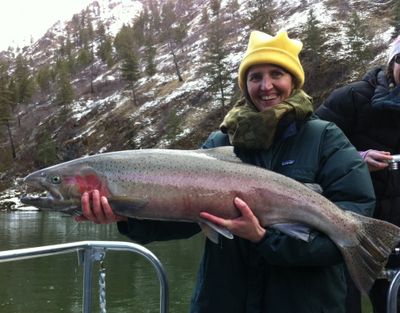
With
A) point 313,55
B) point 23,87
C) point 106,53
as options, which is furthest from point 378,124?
point 106,53

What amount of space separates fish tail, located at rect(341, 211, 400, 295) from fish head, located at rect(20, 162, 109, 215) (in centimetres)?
161

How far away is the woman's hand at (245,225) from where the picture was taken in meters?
3.10

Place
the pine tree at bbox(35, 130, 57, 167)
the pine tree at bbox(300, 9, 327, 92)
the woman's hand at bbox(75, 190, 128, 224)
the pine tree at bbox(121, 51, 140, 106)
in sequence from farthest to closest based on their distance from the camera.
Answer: the pine tree at bbox(121, 51, 140, 106)
the pine tree at bbox(35, 130, 57, 167)
the pine tree at bbox(300, 9, 327, 92)
the woman's hand at bbox(75, 190, 128, 224)

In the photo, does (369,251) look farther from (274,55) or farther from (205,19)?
(205,19)

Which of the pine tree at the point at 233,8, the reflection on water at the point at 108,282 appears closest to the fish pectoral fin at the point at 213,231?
the reflection on water at the point at 108,282

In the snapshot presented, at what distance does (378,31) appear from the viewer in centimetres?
7638

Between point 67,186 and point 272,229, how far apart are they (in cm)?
138

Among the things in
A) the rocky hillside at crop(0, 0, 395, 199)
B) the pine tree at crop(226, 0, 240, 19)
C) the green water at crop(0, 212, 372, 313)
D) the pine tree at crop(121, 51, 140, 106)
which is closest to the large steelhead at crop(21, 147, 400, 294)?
the green water at crop(0, 212, 372, 313)

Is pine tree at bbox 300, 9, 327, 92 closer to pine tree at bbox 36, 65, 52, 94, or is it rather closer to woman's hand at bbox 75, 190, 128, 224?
woman's hand at bbox 75, 190, 128, 224

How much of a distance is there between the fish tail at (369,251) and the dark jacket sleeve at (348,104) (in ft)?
5.36

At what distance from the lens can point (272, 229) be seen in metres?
3.20

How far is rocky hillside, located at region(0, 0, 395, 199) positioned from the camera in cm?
7175

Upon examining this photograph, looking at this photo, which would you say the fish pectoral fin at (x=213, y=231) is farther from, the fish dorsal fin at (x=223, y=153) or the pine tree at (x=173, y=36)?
the pine tree at (x=173, y=36)

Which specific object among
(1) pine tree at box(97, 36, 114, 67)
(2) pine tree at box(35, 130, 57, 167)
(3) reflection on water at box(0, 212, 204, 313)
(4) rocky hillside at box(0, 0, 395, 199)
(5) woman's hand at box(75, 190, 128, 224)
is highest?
(1) pine tree at box(97, 36, 114, 67)
